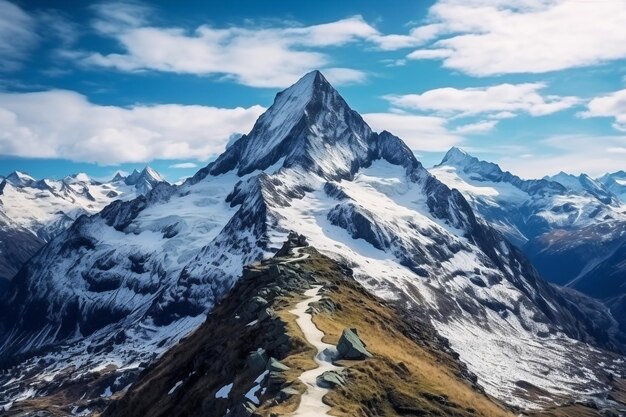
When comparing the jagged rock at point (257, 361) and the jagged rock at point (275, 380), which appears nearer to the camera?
the jagged rock at point (275, 380)

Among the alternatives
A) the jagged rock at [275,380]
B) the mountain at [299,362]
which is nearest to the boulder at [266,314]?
the mountain at [299,362]

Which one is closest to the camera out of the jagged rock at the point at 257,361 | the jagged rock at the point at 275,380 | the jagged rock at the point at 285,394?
the jagged rock at the point at 285,394

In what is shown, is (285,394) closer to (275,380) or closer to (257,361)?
(275,380)

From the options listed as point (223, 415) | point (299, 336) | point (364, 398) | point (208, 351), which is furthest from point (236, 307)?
point (364, 398)

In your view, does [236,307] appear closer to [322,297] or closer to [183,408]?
[322,297]

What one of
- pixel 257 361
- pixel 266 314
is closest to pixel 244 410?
pixel 257 361

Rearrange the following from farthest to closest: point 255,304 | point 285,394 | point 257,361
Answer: point 255,304, point 257,361, point 285,394

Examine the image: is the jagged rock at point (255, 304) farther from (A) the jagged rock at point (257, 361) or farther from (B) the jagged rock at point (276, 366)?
(B) the jagged rock at point (276, 366)
